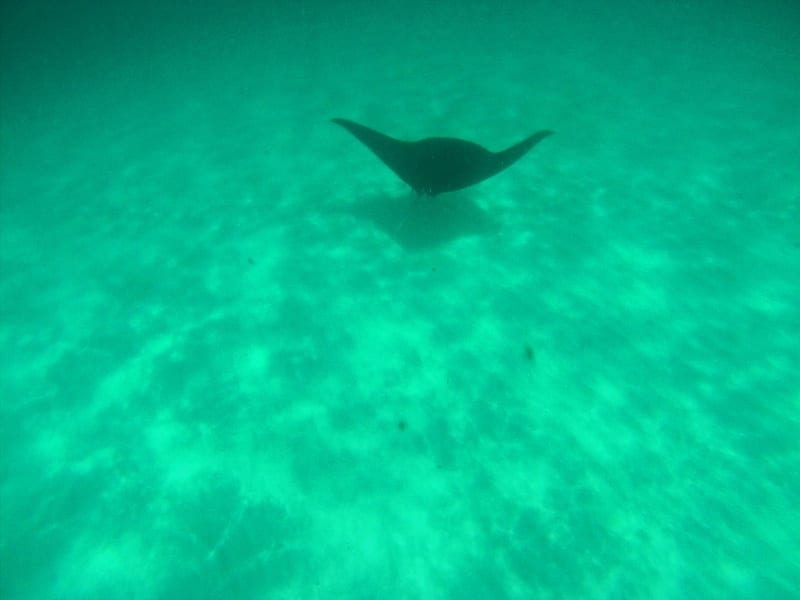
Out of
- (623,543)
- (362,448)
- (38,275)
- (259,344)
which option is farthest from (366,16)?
(623,543)

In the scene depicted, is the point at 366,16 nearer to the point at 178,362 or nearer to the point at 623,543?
the point at 178,362

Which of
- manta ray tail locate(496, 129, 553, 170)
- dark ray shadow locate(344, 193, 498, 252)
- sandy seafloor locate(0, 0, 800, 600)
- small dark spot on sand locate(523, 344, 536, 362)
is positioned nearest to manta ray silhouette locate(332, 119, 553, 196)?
manta ray tail locate(496, 129, 553, 170)

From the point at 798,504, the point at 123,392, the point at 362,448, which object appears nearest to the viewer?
the point at 798,504

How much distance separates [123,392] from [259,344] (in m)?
2.32

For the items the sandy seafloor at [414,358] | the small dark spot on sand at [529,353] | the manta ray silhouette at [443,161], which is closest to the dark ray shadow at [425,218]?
the sandy seafloor at [414,358]

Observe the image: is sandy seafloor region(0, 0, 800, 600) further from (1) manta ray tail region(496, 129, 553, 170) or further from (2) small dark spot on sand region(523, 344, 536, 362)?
(1) manta ray tail region(496, 129, 553, 170)

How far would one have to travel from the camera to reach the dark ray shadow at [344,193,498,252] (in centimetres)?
937

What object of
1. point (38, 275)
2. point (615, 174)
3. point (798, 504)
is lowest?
point (38, 275)

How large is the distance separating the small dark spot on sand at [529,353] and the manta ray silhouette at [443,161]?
124 inches

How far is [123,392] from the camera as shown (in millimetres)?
7434

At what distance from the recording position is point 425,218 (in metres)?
9.73

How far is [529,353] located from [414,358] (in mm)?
1869

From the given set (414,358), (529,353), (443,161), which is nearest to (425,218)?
(443,161)

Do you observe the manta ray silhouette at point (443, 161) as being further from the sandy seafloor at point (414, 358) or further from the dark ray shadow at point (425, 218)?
the sandy seafloor at point (414, 358)
